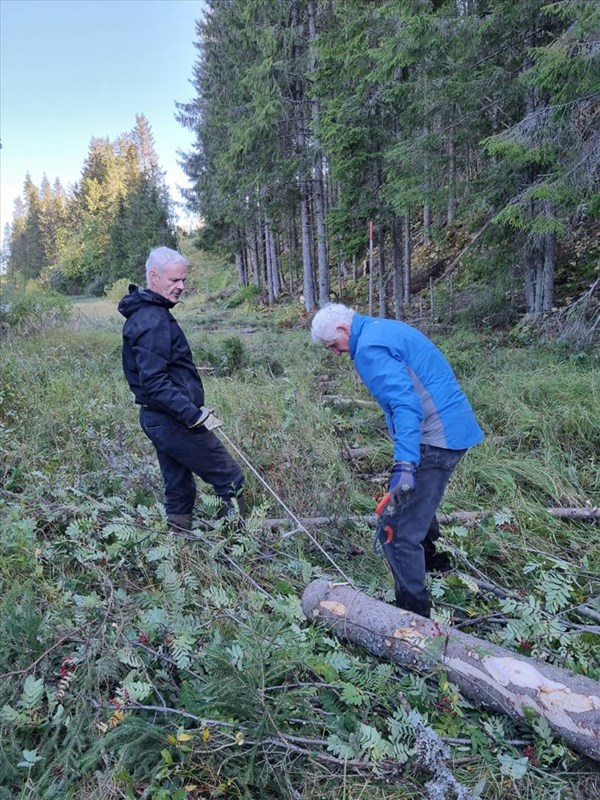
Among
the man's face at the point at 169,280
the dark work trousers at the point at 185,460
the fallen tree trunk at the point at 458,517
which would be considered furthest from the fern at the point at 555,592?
the man's face at the point at 169,280

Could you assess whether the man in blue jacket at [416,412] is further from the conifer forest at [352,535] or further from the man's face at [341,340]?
the conifer forest at [352,535]

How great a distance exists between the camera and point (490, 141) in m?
6.45

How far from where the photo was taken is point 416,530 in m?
2.58

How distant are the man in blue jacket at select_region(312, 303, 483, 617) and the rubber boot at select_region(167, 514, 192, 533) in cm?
158

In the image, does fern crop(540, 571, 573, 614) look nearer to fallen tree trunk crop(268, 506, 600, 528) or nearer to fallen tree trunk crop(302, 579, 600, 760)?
fallen tree trunk crop(302, 579, 600, 760)

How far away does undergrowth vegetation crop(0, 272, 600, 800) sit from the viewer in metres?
1.85

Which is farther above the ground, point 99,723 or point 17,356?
point 17,356

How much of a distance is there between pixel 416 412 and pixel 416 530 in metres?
0.65

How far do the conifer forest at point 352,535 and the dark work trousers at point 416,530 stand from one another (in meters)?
0.16

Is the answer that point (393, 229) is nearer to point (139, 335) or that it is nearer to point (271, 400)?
point (271, 400)

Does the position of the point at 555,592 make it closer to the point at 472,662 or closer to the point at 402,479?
the point at 472,662

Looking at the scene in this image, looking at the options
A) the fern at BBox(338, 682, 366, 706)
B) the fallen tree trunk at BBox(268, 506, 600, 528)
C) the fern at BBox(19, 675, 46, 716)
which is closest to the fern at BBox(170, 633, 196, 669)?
the fern at BBox(19, 675, 46, 716)

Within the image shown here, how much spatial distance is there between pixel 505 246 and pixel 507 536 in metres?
7.19

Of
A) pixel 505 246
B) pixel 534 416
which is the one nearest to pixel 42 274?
pixel 505 246
